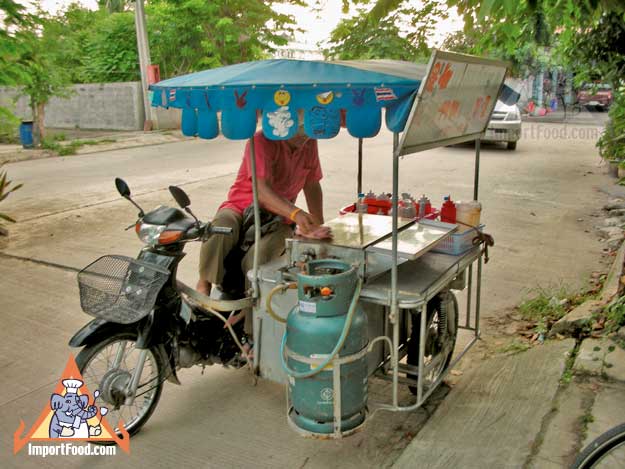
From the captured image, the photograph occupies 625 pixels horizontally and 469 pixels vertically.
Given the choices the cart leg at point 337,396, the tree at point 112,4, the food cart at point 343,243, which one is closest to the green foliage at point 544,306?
the food cart at point 343,243

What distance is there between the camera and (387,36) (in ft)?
14.0

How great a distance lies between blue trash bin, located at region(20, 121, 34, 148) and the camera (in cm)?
1576

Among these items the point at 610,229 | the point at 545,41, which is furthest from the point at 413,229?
the point at 610,229

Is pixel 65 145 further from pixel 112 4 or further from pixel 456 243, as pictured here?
pixel 456 243

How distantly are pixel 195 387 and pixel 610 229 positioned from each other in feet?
19.2

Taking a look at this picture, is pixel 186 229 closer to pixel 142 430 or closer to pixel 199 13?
pixel 142 430

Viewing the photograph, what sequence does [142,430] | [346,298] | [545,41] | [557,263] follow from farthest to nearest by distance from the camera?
[557,263] → [545,41] → [142,430] → [346,298]

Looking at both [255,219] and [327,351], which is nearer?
[327,351]

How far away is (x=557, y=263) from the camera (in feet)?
20.0

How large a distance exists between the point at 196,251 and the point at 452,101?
4.38 meters

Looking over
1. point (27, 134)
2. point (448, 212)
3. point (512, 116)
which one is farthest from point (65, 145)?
point (448, 212)

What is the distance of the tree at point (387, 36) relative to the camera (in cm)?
406

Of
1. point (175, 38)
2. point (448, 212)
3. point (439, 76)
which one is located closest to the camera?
point (439, 76)

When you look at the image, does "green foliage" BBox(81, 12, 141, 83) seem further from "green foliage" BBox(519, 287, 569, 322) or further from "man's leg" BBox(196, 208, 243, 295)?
"man's leg" BBox(196, 208, 243, 295)
